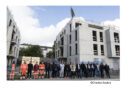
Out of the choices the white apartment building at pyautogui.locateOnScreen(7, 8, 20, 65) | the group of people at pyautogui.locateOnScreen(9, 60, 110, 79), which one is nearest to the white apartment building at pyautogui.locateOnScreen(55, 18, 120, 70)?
the group of people at pyautogui.locateOnScreen(9, 60, 110, 79)

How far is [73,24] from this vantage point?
21.9 m

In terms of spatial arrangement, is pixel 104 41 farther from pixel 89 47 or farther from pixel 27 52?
pixel 27 52

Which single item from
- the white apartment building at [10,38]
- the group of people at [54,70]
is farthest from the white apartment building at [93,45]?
the white apartment building at [10,38]

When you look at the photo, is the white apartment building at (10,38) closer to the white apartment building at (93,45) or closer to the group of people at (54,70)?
the white apartment building at (93,45)

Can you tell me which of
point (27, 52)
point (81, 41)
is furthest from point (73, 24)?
point (27, 52)

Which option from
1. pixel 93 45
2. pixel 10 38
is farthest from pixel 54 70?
Answer: pixel 10 38

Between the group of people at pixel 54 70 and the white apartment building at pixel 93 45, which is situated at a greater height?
the white apartment building at pixel 93 45

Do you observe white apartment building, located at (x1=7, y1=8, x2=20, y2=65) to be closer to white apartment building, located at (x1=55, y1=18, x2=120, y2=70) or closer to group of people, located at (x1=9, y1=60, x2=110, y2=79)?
white apartment building, located at (x1=55, y1=18, x2=120, y2=70)

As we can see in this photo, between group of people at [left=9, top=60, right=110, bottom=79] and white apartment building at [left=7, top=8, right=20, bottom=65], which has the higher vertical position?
white apartment building at [left=7, top=8, right=20, bottom=65]

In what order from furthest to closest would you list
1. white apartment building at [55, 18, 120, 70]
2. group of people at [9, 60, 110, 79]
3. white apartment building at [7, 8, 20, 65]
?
white apartment building at [7, 8, 20, 65], white apartment building at [55, 18, 120, 70], group of people at [9, 60, 110, 79]

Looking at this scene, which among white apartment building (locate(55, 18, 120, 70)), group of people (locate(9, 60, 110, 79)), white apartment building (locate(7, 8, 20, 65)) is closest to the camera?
group of people (locate(9, 60, 110, 79))

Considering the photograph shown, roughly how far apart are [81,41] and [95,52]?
3.62 m

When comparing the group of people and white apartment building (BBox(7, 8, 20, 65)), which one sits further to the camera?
white apartment building (BBox(7, 8, 20, 65))

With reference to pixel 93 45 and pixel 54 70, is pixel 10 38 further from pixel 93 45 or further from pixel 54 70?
pixel 93 45
